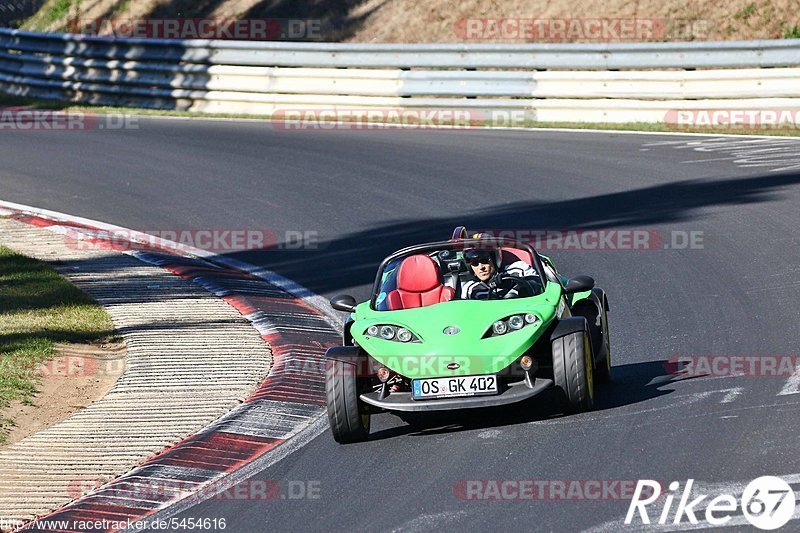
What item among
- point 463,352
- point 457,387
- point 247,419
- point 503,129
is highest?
point 503,129

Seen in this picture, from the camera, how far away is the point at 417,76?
23469 mm

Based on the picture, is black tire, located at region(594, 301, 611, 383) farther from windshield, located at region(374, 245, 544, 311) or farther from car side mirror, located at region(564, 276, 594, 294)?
windshield, located at region(374, 245, 544, 311)

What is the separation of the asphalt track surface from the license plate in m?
0.33

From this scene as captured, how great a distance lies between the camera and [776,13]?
80.7ft

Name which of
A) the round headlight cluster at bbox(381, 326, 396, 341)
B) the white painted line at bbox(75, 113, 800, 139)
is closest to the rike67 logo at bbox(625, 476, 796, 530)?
the round headlight cluster at bbox(381, 326, 396, 341)

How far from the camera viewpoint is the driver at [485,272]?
949 centimetres

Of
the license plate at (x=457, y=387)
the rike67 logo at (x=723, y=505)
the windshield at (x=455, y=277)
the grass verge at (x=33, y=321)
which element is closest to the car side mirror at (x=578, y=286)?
the windshield at (x=455, y=277)

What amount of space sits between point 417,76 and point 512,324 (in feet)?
50.0

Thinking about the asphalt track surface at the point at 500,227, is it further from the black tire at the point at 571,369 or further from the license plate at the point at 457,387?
the license plate at the point at 457,387

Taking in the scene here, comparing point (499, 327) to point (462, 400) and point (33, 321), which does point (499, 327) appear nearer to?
point (462, 400)

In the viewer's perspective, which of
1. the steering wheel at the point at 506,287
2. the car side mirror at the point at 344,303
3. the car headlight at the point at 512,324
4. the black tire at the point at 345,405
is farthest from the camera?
the car side mirror at the point at 344,303

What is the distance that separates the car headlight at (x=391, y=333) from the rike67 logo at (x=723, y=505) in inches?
88.2

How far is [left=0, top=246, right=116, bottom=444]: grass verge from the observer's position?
10.2m

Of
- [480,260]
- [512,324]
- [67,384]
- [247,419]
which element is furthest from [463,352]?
[67,384]
